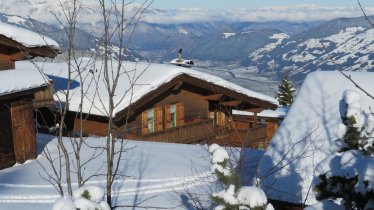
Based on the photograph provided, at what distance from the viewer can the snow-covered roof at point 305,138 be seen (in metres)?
8.00

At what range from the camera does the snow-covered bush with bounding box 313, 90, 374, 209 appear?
4.45 m

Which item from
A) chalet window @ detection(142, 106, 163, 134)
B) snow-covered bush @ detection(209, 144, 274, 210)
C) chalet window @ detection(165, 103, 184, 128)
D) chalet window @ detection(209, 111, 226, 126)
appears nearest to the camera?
snow-covered bush @ detection(209, 144, 274, 210)

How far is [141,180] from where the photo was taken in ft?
36.0

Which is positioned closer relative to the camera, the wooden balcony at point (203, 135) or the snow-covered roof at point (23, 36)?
the snow-covered roof at point (23, 36)

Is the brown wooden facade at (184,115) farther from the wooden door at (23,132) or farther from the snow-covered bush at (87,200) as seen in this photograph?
the snow-covered bush at (87,200)

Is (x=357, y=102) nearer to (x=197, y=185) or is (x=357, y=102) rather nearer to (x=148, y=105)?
(x=197, y=185)

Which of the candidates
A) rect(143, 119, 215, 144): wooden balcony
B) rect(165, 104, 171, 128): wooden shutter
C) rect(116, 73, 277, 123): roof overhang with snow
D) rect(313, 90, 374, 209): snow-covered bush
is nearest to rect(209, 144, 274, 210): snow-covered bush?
rect(313, 90, 374, 209): snow-covered bush

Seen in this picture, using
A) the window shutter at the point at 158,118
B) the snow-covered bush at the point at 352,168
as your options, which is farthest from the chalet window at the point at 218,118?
the snow-covered bush at the point at 352,168

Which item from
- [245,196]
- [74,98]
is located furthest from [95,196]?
[74,98]

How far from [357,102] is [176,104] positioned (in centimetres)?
1572

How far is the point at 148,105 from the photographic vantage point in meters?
19.7

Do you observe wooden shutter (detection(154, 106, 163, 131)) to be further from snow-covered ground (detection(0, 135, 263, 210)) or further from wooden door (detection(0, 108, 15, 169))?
wooden door (detection(0, 108, 15, 169))

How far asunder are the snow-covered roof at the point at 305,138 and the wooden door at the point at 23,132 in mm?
5751

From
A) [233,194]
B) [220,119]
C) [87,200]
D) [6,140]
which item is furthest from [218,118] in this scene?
[87,200]
